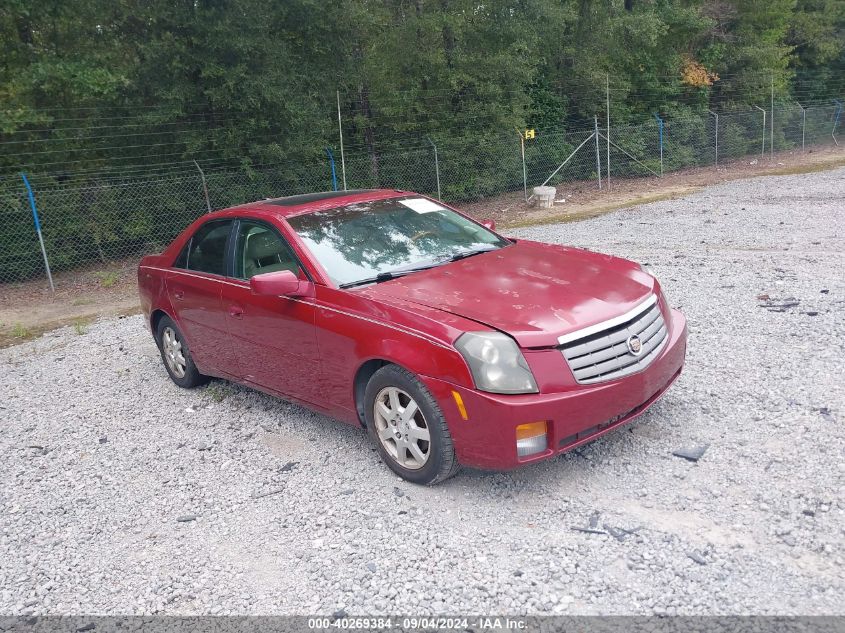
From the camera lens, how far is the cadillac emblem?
3944mm

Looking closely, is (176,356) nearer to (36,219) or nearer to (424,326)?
(424,326)

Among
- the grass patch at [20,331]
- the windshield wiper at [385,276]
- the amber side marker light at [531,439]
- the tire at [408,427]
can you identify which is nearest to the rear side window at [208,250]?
the windshield wiper at [385,276]

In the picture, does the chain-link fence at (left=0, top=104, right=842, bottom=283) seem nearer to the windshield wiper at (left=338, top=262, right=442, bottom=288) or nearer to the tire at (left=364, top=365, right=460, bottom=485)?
the windshield wiper at (left=338, top=262, right=442, bottom=288)

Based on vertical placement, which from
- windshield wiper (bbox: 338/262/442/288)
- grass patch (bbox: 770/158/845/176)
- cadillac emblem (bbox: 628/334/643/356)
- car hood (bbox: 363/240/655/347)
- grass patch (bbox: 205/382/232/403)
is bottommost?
grass patch (bbox: 770/158/845/176)

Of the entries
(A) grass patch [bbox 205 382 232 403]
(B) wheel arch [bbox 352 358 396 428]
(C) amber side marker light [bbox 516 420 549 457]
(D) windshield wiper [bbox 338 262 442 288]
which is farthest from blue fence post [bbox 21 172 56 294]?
(C) amber side marker light [bbox 516 420 549 457]

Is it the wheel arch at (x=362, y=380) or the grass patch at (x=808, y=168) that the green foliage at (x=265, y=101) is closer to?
the grass patch at (x=808, y=168)

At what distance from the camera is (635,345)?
3.97 metres

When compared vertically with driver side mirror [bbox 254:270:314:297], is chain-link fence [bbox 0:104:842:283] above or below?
below

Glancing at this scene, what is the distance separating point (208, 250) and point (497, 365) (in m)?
3.01

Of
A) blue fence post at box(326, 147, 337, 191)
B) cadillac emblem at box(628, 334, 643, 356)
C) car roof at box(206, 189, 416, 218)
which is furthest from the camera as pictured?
blue fence post at box(326, 147, 337, 191)

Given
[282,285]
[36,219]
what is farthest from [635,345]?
[36,219]

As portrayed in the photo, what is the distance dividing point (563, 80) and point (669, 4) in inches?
265

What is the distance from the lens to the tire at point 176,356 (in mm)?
6109

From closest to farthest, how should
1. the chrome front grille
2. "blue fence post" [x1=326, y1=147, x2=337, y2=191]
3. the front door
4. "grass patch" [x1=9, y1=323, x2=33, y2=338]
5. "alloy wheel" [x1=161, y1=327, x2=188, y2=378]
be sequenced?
the chrome front grille < the front door < "alloy wheel" [x1=161, y1=327, x2=188, y2=378] < "grass patch" [x1=9, y1=323, x2=33, y2=338] < "blue fence post" [x1=326, y1=147, x2=337, y2=191]
